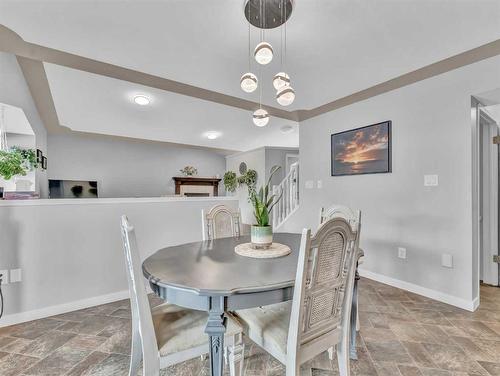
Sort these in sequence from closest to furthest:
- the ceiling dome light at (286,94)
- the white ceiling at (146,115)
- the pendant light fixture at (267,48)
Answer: the pendant light fixture at (267,48) < the ceiling dome light at (286,94) < the white ceiling at (146,115)

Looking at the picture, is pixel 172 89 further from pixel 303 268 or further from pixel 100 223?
pixel 303 268

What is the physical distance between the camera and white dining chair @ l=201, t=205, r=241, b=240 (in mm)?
2357

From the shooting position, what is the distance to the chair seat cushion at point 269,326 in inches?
50.2

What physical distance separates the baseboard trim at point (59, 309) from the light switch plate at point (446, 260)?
3.38m

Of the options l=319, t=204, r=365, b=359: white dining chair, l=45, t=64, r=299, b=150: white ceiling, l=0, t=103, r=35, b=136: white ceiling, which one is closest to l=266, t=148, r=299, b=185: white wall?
l=45, t=64, r=299, b=150: white ceiling

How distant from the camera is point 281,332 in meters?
1.30

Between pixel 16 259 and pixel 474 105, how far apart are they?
→ 4561mm

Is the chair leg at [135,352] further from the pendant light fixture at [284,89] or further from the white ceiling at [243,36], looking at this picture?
the white ceiling at [243,36]

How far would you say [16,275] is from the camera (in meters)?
2.25

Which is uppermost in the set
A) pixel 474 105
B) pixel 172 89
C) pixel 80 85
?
pixel 80 85

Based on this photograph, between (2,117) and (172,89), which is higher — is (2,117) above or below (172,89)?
below

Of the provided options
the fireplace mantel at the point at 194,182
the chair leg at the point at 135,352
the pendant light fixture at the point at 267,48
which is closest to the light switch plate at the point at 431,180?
the pendant light fixture at the point at 267,48

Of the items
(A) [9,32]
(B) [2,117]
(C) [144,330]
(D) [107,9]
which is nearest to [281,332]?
(C) [144,330]

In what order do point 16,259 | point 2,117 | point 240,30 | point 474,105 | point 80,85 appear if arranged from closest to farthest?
point 16,259 < point 240,30 < point 474,105 < point 2,117 < point 80,85
